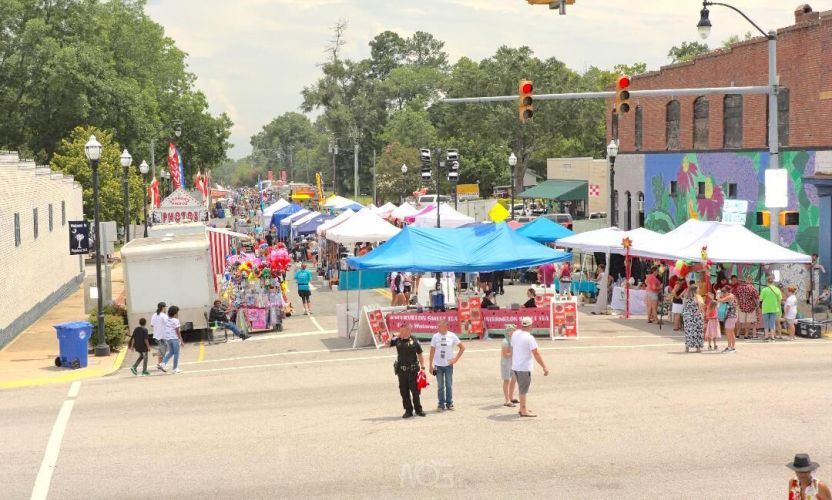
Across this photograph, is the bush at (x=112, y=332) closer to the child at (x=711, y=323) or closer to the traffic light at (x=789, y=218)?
the child at (x=711, y=323)

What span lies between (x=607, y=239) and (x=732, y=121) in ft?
35.5

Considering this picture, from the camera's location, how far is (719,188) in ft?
138

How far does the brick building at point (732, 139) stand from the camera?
35312 millimetres

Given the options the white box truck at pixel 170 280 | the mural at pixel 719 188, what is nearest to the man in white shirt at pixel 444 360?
the white box truck at pixel 170 280

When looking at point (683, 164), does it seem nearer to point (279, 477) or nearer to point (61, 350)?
point (61, 350)

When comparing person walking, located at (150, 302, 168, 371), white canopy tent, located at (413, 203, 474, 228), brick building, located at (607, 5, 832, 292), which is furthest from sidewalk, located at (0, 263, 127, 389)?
brick building, located at (607, 5, 832, 292)

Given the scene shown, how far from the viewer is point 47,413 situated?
18.6 meters

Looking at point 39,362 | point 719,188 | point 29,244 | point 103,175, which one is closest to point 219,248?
point 29,244

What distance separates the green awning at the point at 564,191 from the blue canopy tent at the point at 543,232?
129 ft

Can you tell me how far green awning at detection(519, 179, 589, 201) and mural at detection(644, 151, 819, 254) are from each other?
26946 mm

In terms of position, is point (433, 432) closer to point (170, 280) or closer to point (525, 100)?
point (525, 100)

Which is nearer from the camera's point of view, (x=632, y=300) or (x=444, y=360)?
(x=444, y=360)

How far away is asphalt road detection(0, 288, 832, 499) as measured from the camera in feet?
42.3

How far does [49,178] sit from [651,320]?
23059 mm
